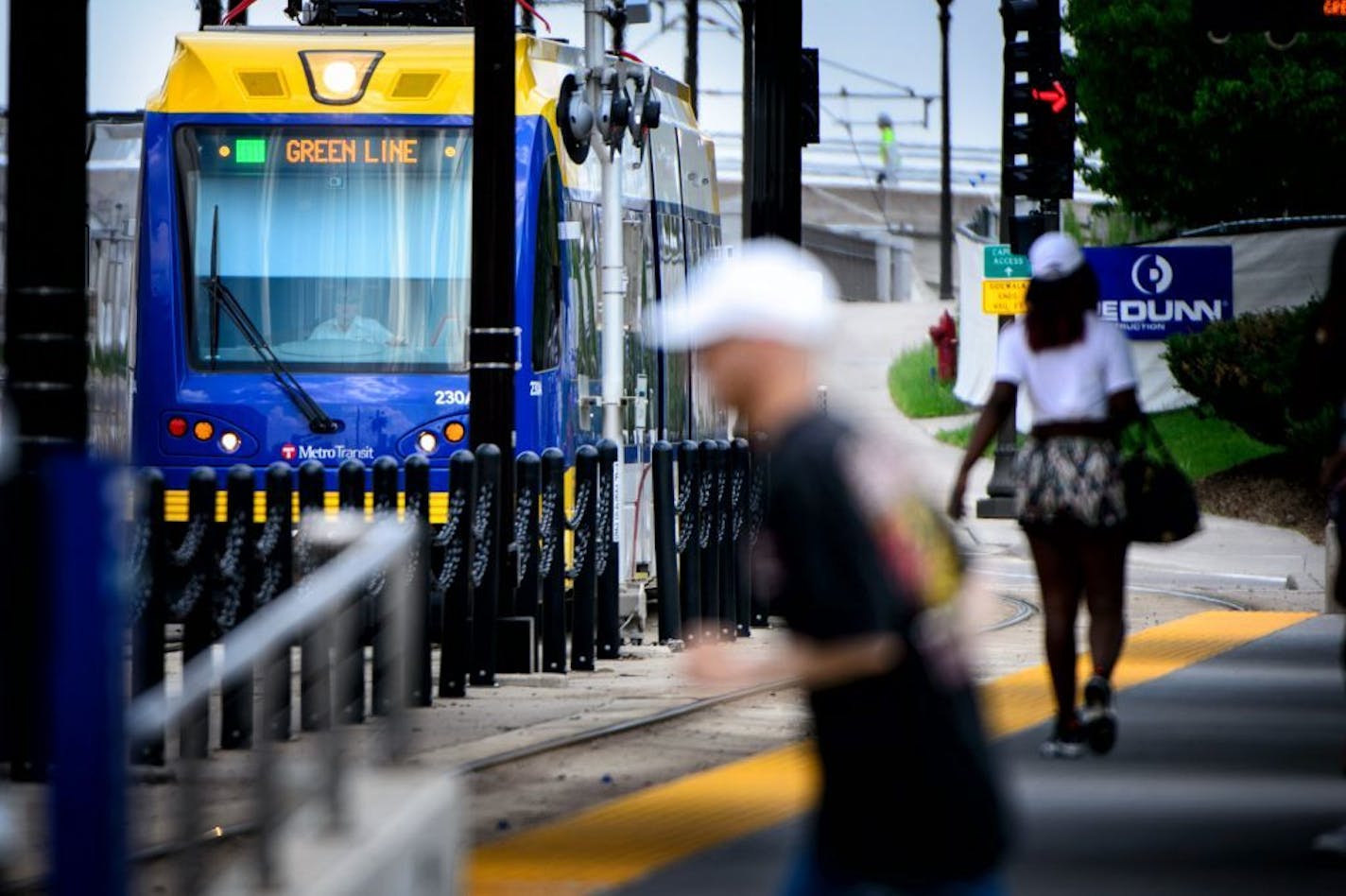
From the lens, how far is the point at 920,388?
157 ft

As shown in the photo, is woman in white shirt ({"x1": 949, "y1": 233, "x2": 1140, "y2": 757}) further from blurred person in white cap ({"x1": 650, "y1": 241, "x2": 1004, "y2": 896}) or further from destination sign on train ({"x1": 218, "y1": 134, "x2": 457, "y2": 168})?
destination sign on train ({"x1": 218, "y1": 134, "x2": 457, "y2": 168})

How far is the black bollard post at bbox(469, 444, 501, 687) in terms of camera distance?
13.2 metres

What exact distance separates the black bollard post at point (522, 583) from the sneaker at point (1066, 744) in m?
4.02

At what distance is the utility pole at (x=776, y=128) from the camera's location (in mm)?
17562

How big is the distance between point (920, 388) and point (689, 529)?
107 feet

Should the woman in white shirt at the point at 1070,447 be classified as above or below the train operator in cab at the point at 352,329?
below

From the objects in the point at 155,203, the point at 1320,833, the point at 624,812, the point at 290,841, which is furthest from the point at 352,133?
the point at 290,841

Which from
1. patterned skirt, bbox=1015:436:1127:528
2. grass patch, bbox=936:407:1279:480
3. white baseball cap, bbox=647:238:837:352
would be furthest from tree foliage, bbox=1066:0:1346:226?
white baseball cap, bbox=647:238:837:352

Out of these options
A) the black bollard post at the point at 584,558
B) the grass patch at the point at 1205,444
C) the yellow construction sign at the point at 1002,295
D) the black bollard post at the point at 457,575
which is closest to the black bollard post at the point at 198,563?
the black bollard post at the point at 457,575

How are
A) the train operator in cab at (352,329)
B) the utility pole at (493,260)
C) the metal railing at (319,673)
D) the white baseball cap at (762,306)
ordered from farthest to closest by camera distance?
the train operator in cab at (352,329) < the utility pole at (493,260) < the metal railing at (319,673) < the white baseball cap at (762,306)

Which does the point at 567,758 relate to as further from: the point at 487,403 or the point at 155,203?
the point at 155,203

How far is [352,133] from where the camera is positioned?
16547 millimetres

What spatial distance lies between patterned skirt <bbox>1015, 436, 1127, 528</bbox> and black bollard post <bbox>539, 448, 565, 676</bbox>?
4.70 m

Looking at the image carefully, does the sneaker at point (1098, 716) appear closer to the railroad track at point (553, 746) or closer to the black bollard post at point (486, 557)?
the railroad track at point (553, 746)
